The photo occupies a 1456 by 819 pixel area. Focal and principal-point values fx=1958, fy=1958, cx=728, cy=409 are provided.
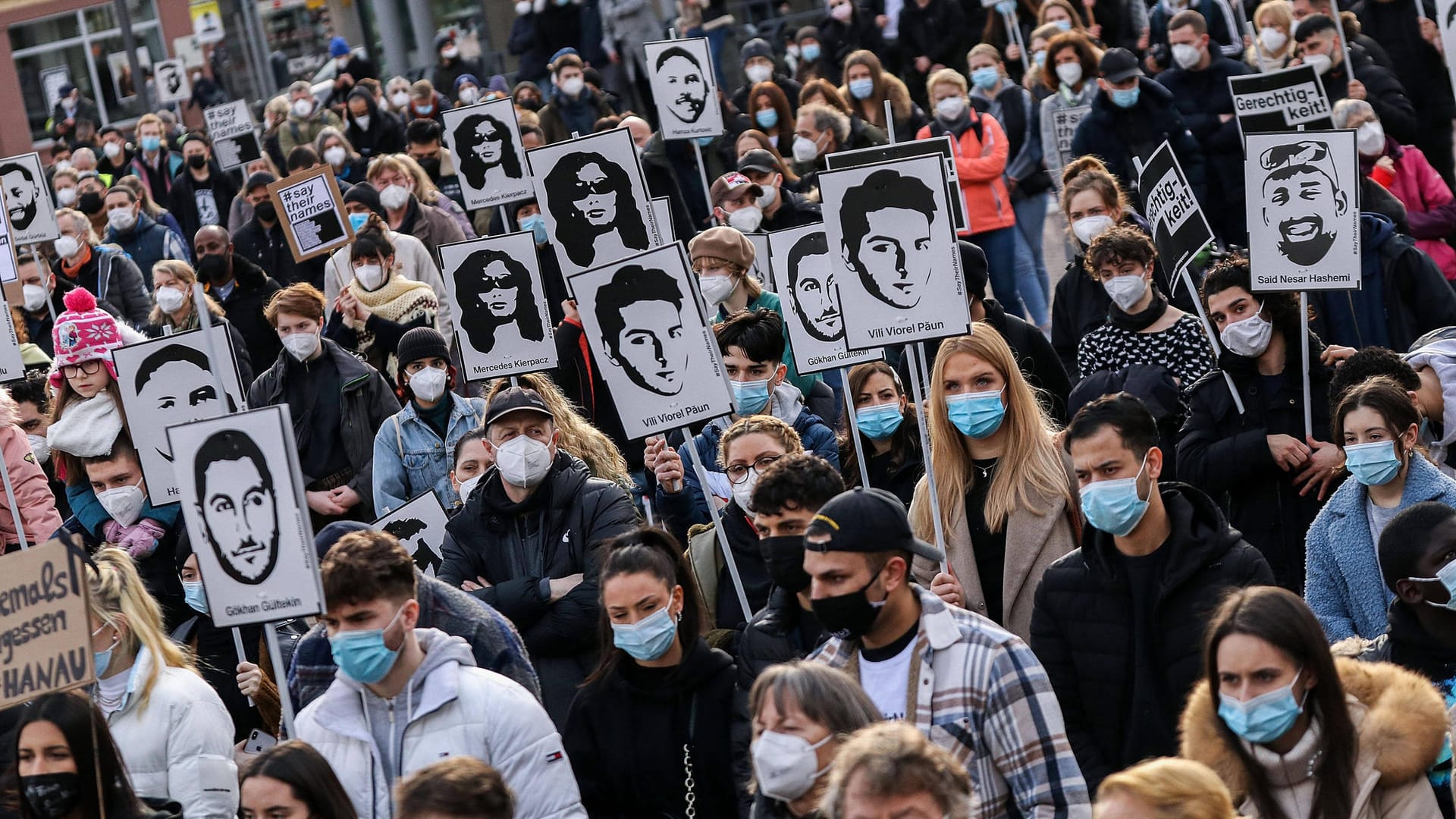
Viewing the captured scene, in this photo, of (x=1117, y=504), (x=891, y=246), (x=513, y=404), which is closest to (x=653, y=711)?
(x=1117, y=504)

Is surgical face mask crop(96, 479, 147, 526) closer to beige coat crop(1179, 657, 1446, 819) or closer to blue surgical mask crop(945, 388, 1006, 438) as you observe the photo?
blue surgical mask crop(945, 388, 1006, 438)

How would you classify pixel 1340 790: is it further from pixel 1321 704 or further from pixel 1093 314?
pixel 1093 314

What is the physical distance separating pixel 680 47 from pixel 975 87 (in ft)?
9.39

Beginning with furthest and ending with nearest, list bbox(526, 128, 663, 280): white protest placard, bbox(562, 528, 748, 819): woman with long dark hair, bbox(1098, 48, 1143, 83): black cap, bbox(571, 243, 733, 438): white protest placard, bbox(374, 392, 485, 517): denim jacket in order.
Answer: bbox(1098, 48, 1143, 83): black cap → bbox(526, 128, 663, 280): white protest placard → bbox(374, 392, 485, 517): denim jacket → bbox(571, 243, 733, 438): white protest placard → bbox(562, 528, 748, 819): woman with long dark hair

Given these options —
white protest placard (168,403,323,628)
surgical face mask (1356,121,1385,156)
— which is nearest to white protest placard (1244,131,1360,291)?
surgical face mask (1356,121,1385,156)

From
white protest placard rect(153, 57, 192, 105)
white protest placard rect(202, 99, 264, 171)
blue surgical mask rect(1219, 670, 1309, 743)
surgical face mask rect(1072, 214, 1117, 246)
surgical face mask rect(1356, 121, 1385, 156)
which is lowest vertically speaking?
blue surgical mask rect(1219, 670, 1309, 743)

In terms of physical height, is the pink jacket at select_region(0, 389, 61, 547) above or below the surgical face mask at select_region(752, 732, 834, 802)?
above

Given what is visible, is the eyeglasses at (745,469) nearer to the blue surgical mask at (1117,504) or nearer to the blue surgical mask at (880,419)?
the blue surgical mask at (880,419)

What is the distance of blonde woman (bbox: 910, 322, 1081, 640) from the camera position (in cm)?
564

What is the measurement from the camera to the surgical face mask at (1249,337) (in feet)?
22.4

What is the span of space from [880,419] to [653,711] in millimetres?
2240

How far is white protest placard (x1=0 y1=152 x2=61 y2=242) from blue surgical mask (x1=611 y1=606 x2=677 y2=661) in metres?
9.03

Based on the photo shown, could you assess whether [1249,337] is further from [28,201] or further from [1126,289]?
[28,201]

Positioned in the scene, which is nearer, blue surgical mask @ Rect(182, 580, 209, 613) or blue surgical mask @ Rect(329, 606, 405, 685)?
blue surgical mask @ Rect(329, 606, 405, 685)
